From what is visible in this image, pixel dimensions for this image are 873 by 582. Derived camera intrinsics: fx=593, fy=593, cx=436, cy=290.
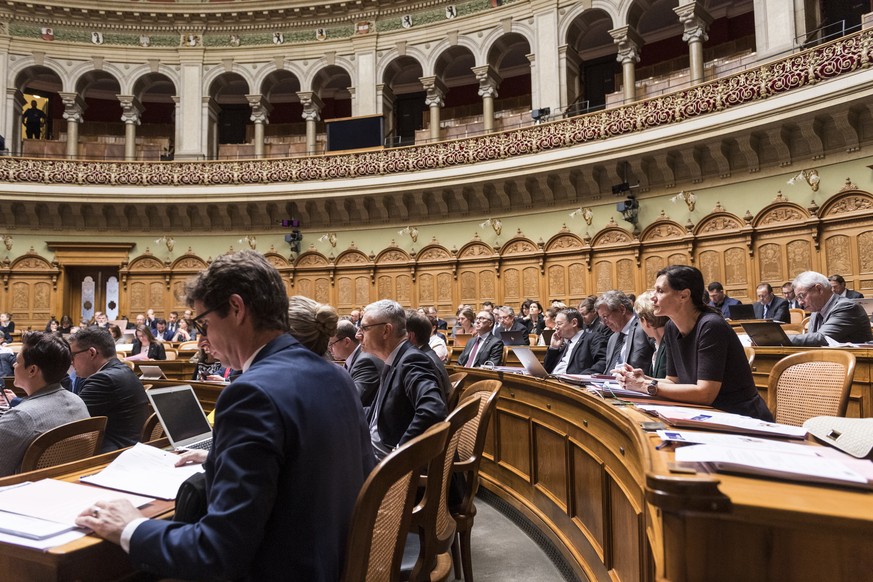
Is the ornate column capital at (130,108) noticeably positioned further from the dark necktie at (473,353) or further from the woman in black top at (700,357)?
the woman in black top at (700,357)

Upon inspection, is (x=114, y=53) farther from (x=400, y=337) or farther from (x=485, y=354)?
(x=400, y=337)

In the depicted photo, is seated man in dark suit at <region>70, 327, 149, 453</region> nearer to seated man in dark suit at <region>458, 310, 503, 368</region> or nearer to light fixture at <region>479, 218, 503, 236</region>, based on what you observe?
seated man in dark suit at <region>458, 310, 503, 368</region>

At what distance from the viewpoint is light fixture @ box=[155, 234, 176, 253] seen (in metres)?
14.6

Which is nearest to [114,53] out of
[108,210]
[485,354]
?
[108,210]

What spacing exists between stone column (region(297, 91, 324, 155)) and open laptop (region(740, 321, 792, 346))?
494 inches

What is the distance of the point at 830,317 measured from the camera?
4.74 metres

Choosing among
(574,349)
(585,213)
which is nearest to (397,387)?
(574,349)

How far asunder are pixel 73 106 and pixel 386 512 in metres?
17.3

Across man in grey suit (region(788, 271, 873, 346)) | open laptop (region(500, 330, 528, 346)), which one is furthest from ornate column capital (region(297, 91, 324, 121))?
man in grey suit (region(788, 271, 873, 346))

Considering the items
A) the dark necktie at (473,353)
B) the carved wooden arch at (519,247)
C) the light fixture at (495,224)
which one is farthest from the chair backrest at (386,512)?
the light fixture at (495,224)

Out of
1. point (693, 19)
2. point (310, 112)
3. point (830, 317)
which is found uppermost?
point (693, 19)

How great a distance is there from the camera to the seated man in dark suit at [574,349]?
4.78 metres

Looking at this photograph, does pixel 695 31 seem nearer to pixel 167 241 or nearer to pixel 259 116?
pixel 259 116

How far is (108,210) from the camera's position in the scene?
1441 centimetres
